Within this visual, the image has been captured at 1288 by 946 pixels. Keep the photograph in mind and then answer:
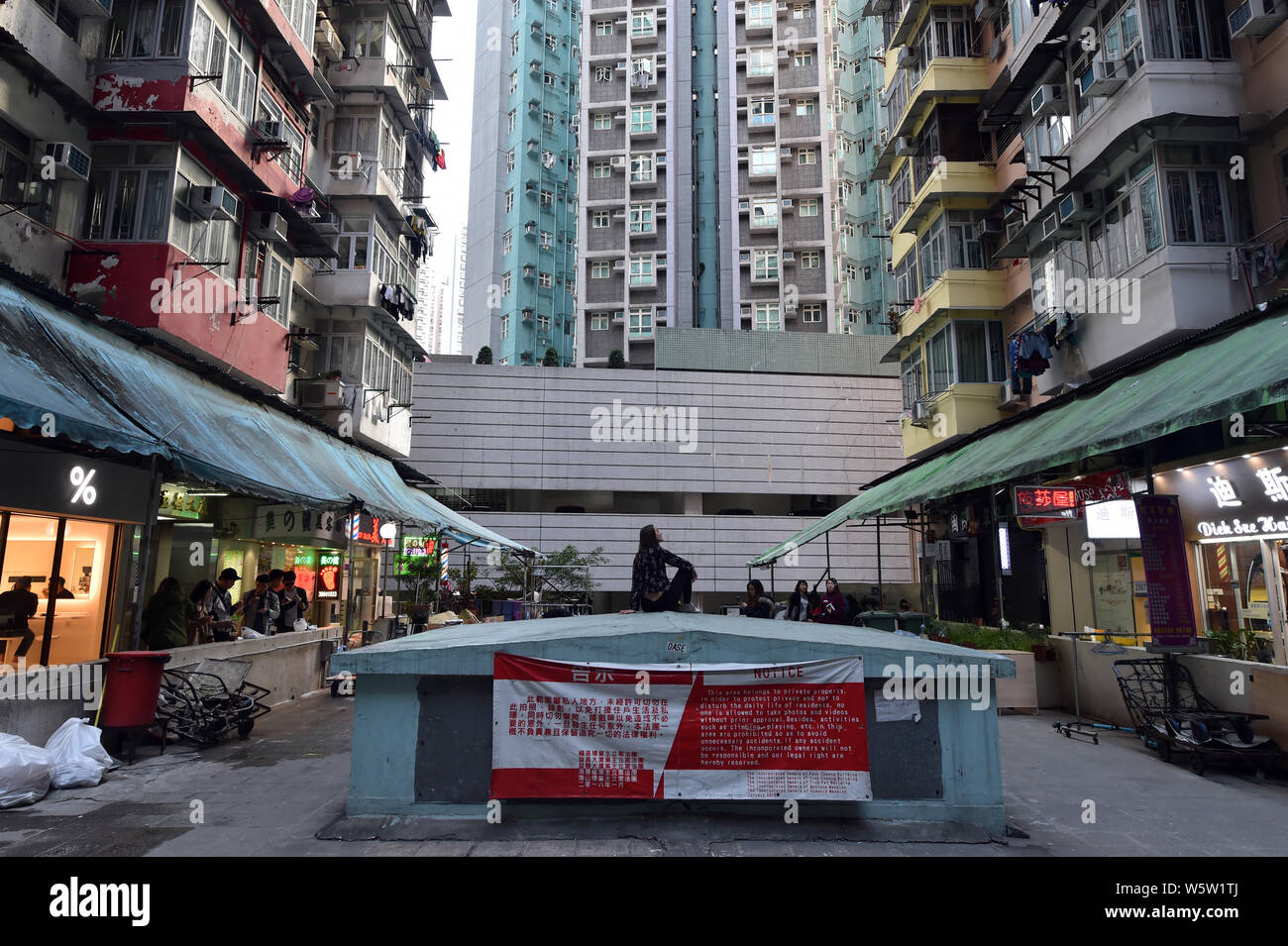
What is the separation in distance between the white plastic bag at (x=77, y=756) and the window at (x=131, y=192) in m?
7.93

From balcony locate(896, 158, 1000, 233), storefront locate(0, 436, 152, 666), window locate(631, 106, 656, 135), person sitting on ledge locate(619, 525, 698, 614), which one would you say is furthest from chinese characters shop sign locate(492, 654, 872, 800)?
window locate(631, 106, 656, 135)

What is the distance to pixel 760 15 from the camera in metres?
43.7

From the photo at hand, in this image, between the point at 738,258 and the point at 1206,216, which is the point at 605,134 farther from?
the point at 1206,216

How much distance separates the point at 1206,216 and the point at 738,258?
32512mm

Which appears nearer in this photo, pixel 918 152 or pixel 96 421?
pixel 96 421

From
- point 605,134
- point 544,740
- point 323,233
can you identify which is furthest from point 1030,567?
point 605,134

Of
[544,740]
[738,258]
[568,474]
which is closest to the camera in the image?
[544,740]

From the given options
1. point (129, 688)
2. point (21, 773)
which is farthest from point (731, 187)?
point (21, 773)

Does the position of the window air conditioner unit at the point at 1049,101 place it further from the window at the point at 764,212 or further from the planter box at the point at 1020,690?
the window at the point at 764,212

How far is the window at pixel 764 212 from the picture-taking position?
42344 mm

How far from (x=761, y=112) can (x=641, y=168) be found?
766 centimetres

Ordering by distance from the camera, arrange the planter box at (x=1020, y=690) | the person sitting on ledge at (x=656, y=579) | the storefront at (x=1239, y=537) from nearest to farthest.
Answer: the person sitting on ledge at (x=656, y=579), the storefront at (x=1239, y=537), the planter box at (x=1020, y=690)

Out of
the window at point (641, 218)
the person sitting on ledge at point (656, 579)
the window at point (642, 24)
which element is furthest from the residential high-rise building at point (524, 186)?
the person sitting on ledge at point (656, 579)
